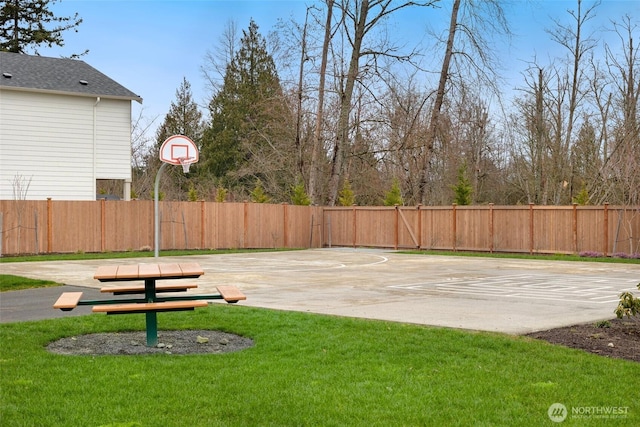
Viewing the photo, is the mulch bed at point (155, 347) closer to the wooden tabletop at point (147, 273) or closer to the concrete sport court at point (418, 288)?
the wooden tabletop at point (147, 273)

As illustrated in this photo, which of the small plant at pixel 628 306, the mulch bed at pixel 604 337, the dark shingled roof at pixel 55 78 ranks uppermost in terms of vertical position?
the dark shingled roof at pixel 55 78

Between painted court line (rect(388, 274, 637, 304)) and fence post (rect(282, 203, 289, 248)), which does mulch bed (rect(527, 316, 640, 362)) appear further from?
fence post (rect(282, 203, 289, 248))

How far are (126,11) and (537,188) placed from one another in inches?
1108

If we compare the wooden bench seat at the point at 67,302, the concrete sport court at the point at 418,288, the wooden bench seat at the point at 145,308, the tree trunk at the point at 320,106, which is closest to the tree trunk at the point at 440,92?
the tree trunk at the point at 320,106

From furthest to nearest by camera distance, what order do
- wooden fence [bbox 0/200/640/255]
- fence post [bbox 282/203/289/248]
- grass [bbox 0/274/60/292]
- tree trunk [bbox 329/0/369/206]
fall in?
tree trunk [bbox 329/0/369/206]
fence post [bbox 282/203/289/248]
wooden fence [bbox 0/200/640/255]
grass [bbox 0/274/60/292]

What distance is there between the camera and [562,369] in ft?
20.8

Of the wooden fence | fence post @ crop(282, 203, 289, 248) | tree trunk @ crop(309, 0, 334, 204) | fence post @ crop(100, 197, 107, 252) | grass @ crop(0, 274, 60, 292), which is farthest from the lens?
tree trunk @ crop(309, 0, 334, 204)

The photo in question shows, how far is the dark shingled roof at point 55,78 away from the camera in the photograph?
87.1 ft

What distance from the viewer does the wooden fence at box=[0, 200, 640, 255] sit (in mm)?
24641

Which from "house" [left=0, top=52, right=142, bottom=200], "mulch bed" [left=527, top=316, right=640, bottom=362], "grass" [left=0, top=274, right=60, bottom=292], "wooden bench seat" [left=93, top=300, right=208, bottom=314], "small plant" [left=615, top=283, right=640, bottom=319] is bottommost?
"grass" [left=0, top=274, right=60, bottom=292]

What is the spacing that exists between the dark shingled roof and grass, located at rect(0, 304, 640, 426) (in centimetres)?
2091

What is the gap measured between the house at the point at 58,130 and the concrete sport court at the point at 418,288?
6.79 metres

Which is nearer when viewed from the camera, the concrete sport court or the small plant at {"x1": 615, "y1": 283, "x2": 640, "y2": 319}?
the small plant at {"x1": 615, "y1": 283, "x2": 640, "y2": 319}

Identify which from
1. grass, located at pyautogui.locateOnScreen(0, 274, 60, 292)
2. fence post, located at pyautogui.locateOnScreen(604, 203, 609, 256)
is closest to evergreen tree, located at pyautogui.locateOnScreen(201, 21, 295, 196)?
fence post, located at pyautogui.locateOnScreen(604, 203, 609, 256)
